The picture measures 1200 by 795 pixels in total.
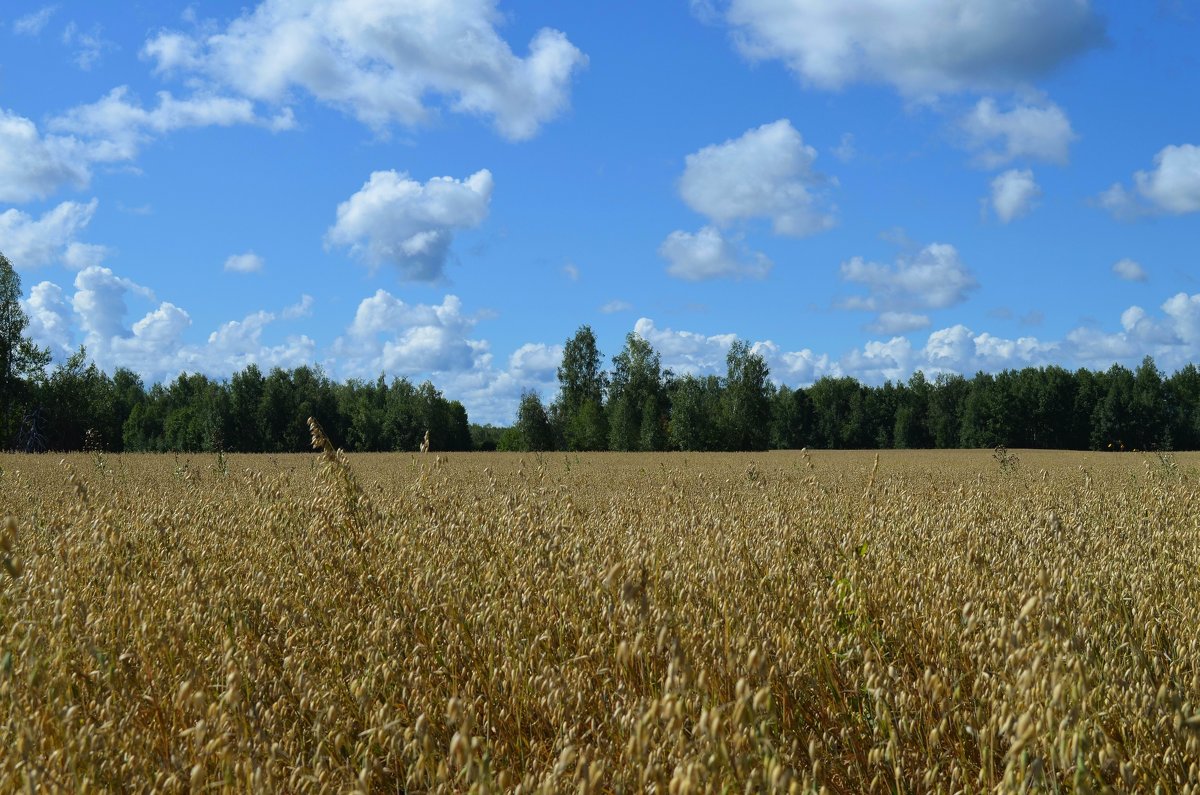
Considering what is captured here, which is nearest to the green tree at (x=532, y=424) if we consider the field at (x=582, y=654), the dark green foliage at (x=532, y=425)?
the dark green foliage at (x=532, y=425)

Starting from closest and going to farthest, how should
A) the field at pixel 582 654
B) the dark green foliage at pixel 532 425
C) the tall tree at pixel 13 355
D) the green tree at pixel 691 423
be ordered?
the field at pixel 582 654, the tall tree at pixel 13 355, the green tree at pixel 691 423, the dark green foliage at pixel 532 425

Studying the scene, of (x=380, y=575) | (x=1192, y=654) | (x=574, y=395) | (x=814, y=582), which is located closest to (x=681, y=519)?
(x=814, y=582)

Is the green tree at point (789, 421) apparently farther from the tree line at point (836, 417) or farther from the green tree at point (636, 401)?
the green tree at point (636, 401)

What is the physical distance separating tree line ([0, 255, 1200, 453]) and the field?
52.0 m

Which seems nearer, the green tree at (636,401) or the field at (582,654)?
the field at (582,654)

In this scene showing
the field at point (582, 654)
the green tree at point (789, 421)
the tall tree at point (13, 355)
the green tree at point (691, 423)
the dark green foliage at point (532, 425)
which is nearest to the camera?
the field at point (582, 654)

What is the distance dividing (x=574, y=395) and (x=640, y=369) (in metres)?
6.06

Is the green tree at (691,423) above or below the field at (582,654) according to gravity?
above

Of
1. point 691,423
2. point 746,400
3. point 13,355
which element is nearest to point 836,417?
point 746,400

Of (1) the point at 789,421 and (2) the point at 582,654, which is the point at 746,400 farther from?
(2) the point at 582,654

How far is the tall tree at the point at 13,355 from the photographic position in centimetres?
4506

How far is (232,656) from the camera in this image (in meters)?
2.57

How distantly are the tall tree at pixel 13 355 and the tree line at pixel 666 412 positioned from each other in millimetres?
697

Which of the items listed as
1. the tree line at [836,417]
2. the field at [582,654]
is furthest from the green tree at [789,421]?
the field at [582,654]
